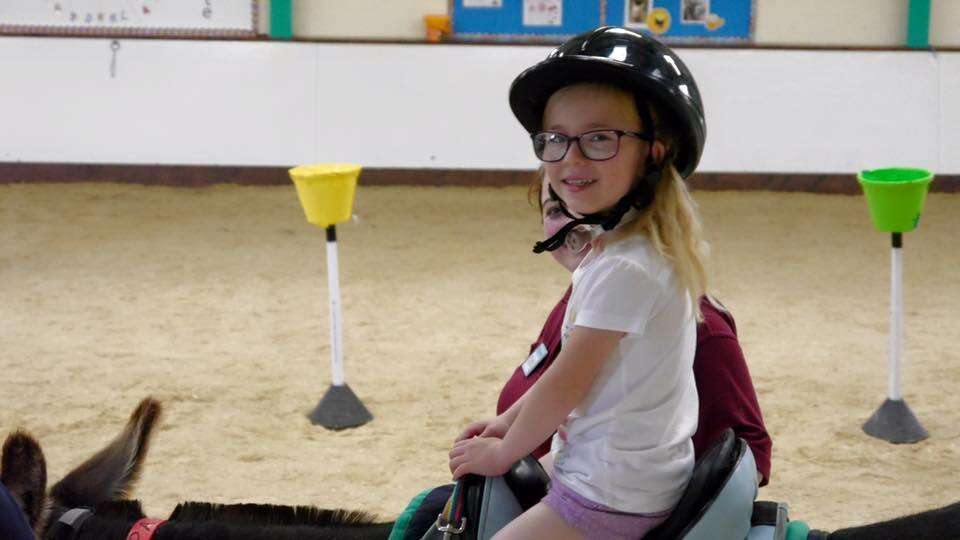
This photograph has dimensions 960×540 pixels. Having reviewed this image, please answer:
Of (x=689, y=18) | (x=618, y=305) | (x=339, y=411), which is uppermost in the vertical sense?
(x=689, y=18)

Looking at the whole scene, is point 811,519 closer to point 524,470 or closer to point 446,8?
point 524,470

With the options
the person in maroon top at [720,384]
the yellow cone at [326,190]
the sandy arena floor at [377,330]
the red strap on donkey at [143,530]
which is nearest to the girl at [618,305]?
the person in maroon top at [720,384]

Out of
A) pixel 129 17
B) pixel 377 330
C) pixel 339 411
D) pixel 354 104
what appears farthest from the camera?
pixel 129 17

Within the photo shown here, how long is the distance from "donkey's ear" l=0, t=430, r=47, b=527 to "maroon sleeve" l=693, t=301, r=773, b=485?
1121 millimetres

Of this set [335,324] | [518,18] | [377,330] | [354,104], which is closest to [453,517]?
[335,324]

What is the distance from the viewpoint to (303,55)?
368 inches

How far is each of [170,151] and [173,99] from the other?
40cm

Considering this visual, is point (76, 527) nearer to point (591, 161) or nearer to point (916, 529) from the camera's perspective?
point (591, 161)

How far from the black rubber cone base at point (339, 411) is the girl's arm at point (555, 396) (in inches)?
121

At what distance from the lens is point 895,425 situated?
15.7ft

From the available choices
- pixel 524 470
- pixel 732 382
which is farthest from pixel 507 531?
pixel 732 382

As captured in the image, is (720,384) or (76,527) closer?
(76,527)

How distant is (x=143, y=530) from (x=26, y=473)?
22 centimetres

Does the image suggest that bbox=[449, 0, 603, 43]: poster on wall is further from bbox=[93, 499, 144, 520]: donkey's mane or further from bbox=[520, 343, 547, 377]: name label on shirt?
bbox=[93, 499, 144, 520]: donkey's mane
